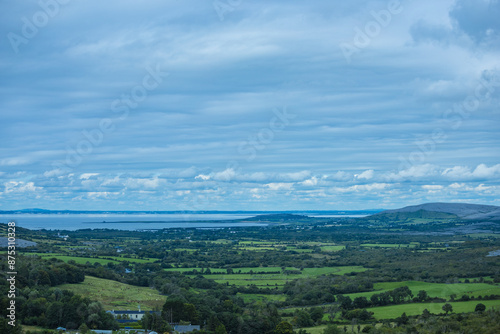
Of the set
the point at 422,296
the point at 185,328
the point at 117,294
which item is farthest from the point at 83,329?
the point at 422,296

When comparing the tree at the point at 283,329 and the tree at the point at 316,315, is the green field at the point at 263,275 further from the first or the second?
the tree at the point at 283,329

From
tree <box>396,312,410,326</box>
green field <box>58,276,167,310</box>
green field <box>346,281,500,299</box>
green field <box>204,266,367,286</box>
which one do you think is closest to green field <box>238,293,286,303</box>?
green field <box>204,266,367,286</box>

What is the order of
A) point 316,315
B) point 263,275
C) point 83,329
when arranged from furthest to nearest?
point 263,275 → point 316,315 → point 83,329

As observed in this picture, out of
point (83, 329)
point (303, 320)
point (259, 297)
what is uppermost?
point (83, 329)

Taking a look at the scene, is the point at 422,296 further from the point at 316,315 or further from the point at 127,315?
the point at 127,315

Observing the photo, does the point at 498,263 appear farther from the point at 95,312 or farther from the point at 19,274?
the point at 19,274

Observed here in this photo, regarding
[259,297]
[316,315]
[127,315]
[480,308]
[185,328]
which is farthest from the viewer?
[259,297]

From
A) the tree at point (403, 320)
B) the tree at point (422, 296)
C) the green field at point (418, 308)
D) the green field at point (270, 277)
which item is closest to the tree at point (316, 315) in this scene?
the green field at point (418, 308)

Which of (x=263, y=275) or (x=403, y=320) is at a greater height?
(x=263, y=275)
